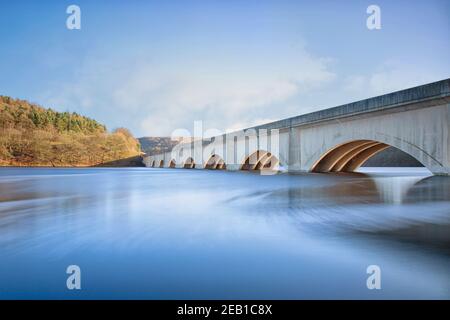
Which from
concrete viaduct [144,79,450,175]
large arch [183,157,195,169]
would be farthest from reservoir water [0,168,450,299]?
large arch [183,157,195,169]

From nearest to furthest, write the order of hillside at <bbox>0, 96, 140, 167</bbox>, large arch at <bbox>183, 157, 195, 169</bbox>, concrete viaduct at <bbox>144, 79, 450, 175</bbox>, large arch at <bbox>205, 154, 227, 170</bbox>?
concrete viaduct at <bbox>144, 79, 450, 175</bbox>
large arch at <bbox>205, 154, 227, 170</bbox>
large arch at <bbox>183, 157, 195, 169</bbox>
hillside at <bbox>0, 96, 140, 167</bbox>

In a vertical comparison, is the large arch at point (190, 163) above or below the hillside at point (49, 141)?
below

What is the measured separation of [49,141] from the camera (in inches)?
3393

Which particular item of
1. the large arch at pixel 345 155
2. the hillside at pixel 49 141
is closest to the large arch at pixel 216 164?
the large arch at pixel 345 155

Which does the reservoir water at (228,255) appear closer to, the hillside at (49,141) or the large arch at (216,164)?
the large arch at (216,164)

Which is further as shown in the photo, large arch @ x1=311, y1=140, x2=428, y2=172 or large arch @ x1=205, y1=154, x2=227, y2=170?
large arch @ x1=205, y1=154, x2=227, y2=170

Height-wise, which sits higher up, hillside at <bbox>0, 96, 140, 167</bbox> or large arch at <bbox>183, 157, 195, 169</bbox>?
hillside at <bbox>0, 96, 140, 167</bbox>

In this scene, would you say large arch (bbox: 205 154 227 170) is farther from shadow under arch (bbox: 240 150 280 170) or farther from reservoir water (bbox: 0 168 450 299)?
reservoir water (bbox: 0 168 450 299)

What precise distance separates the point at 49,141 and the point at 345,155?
8967 centimetres

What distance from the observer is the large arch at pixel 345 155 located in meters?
20.3

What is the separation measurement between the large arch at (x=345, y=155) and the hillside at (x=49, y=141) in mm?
79383

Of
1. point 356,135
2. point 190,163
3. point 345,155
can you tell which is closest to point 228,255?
point 356,135

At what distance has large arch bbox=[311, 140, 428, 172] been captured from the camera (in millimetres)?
20303
